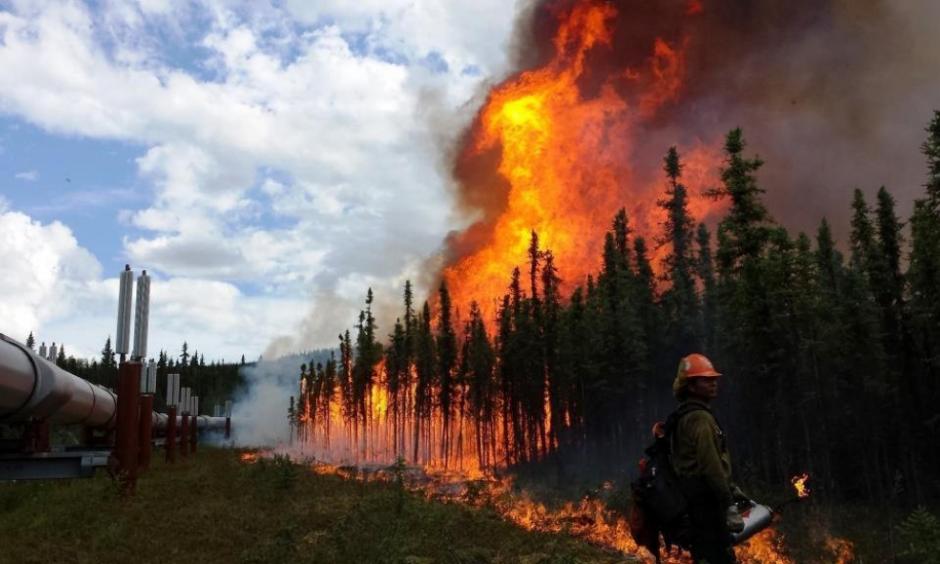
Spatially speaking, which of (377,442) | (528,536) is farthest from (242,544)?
(377,442)

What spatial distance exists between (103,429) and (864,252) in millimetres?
46821

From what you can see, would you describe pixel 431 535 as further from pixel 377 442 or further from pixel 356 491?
pixel 377 442

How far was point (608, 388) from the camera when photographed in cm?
5328

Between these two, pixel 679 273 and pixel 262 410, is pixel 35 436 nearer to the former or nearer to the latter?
pixel 679 273

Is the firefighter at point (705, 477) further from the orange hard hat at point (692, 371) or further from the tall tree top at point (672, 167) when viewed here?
the tall tree top at point (672, 167)

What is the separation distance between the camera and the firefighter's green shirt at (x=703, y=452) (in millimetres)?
5699

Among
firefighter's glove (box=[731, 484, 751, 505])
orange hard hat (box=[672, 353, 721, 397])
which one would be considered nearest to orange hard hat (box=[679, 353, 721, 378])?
orange hard hat (box=[672, 353, 721, 397])

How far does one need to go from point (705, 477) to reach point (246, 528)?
1033cm

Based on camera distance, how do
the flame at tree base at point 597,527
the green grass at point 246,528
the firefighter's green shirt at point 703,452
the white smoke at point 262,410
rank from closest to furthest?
the firefighter's green shirt at point 703,452
the green grass at point 246,528
the flame at tree base at point 597,527
the white smoke at point 262,410

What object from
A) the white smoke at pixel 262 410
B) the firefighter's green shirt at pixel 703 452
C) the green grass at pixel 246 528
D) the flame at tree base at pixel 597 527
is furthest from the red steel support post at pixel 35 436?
the white smoke at pixel 262 410

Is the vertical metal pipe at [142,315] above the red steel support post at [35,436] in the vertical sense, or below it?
above

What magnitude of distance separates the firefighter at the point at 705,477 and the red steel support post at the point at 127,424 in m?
14.7

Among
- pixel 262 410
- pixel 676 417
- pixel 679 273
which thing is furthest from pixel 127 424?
pixel 262 410

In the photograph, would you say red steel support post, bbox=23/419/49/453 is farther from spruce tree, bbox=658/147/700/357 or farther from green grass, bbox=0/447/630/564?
spruce tree, bbox=658/147/700/357
